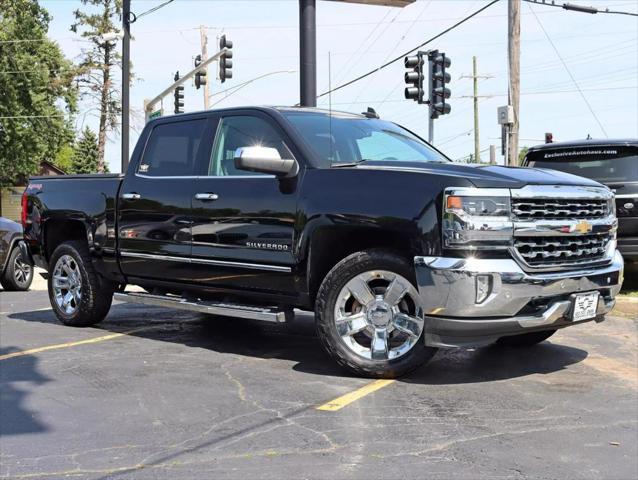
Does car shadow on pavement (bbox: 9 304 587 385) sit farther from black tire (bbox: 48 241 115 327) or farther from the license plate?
the license plate

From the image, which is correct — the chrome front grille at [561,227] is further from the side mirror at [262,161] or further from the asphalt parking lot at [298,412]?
the side mirror at [262,161]

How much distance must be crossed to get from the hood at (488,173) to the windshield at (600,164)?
11.7ft

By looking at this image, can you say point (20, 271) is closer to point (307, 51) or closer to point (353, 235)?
point (307, 51)

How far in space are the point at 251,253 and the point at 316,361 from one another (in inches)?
39.9

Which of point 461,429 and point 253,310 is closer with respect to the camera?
point 461,429

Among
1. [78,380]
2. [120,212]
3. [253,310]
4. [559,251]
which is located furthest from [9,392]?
[559,251]

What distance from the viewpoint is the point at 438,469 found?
360cm

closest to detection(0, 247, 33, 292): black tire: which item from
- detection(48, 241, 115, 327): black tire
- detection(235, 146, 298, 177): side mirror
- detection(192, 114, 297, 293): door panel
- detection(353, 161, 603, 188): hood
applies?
detection(48, 241, 115, 327): black tire

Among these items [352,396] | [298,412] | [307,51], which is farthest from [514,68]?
[298,412]

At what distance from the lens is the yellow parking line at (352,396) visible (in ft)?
15.0

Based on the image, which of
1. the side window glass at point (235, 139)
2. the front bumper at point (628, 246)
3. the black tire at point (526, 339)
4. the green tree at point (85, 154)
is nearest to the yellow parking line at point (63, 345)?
the side window glass at point (235, 139)

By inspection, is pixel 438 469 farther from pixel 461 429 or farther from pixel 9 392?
pixel 9 392

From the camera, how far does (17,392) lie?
5.00 meters

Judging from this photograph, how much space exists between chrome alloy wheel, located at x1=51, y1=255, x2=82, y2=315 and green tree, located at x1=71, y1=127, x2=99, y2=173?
57544mm
